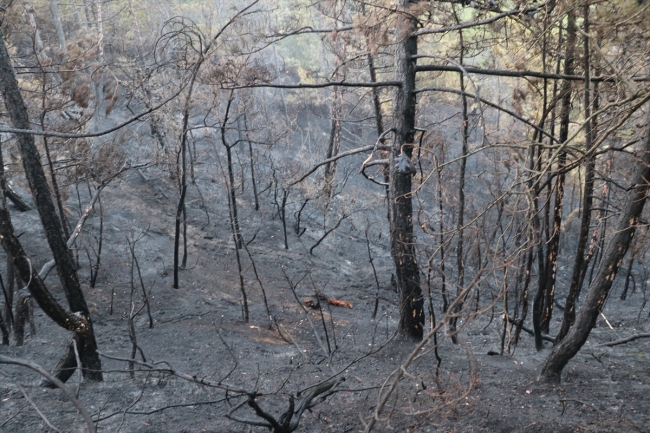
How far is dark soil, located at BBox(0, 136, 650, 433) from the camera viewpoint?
18.2ft

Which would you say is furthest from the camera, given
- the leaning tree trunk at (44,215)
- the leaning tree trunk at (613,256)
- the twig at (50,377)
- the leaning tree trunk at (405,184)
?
the leaning tree trunk at (405,184)

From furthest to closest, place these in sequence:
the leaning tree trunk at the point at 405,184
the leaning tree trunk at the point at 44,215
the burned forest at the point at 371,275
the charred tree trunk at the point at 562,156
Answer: the leaning tree trunk at the point at 405,184 → the charred tree trunk at the point at 562,156 → the leaning tree trunk at the point at 44,215 → the burned forest at the point at 371,275

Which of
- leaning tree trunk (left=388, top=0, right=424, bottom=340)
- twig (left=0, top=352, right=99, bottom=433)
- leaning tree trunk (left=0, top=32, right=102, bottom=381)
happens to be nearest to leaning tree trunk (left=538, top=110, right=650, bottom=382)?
leaning tree trunk (left=388, top=0, right=424, bottom=340)

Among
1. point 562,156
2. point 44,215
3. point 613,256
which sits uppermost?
point 562,156

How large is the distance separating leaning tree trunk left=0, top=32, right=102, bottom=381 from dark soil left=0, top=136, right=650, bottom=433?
1.73 feet

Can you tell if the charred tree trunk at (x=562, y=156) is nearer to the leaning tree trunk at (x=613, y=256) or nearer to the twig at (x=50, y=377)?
the leaning tree trunk at (x=613, y=256)

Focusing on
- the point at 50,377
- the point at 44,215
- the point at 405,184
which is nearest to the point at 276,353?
the point at 405,184

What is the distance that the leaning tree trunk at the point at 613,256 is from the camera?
5.25 meters

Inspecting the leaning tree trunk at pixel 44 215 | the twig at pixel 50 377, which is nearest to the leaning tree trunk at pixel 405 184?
the leaning tree trunk at pixel 44 215

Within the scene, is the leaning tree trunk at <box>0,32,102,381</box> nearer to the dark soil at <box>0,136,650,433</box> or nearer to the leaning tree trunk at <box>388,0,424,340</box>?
the dark soil at <box>0,136,650,433</box>

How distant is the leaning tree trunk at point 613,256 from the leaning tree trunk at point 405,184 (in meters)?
2.44

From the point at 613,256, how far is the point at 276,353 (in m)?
5.80

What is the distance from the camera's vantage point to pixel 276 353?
9109mm

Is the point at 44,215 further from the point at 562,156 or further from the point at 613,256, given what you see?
the point at 562,156
